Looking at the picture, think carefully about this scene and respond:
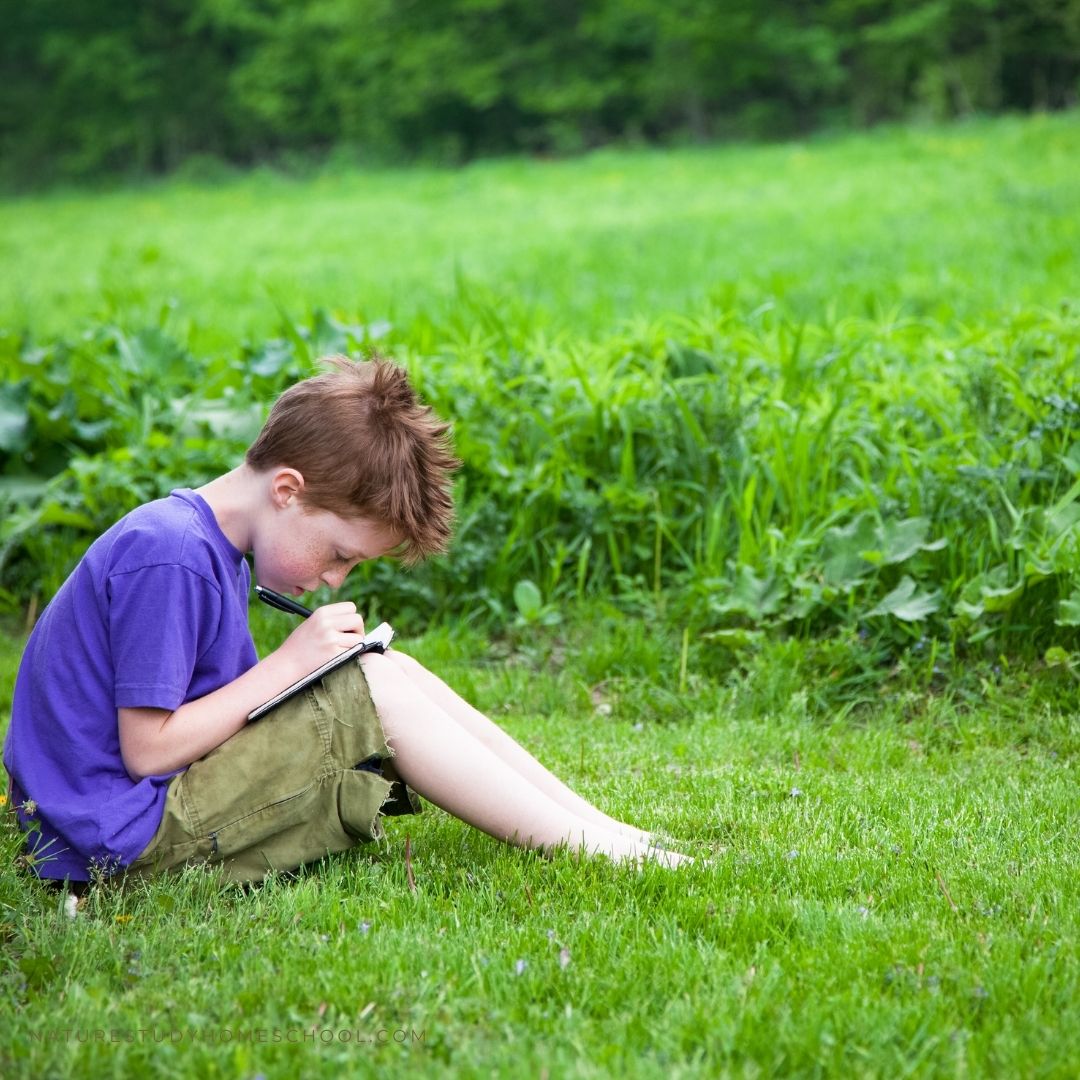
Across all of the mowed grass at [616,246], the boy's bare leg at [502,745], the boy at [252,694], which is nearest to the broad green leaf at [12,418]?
the mowed grass at [616,246]

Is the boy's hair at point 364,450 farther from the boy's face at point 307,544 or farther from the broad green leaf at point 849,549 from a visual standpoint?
the broad green leaf at point 849,549

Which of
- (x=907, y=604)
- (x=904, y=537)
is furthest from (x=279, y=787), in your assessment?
(x=904, y=537)

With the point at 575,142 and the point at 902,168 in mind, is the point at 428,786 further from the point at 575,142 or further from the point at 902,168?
the point at 575,142

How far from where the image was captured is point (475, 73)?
29.3m

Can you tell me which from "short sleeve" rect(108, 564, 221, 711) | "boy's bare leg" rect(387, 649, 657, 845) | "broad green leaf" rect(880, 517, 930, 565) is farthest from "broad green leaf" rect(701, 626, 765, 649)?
"short sleeve" rect(108, 564, 221, 711)

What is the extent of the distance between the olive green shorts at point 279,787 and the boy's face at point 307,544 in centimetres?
20

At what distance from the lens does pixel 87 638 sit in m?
2.25

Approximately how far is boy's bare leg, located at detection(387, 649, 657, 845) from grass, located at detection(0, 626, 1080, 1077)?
0.15 metres

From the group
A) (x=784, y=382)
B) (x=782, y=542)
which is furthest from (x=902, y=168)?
(x=782, y=542)

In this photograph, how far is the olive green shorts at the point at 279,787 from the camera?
90.7 inches

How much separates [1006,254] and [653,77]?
67.9ft

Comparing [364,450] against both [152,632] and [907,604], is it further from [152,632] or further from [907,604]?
[907,604]

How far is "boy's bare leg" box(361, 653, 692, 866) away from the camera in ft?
7.74

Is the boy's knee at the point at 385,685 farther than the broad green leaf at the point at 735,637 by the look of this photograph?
No
